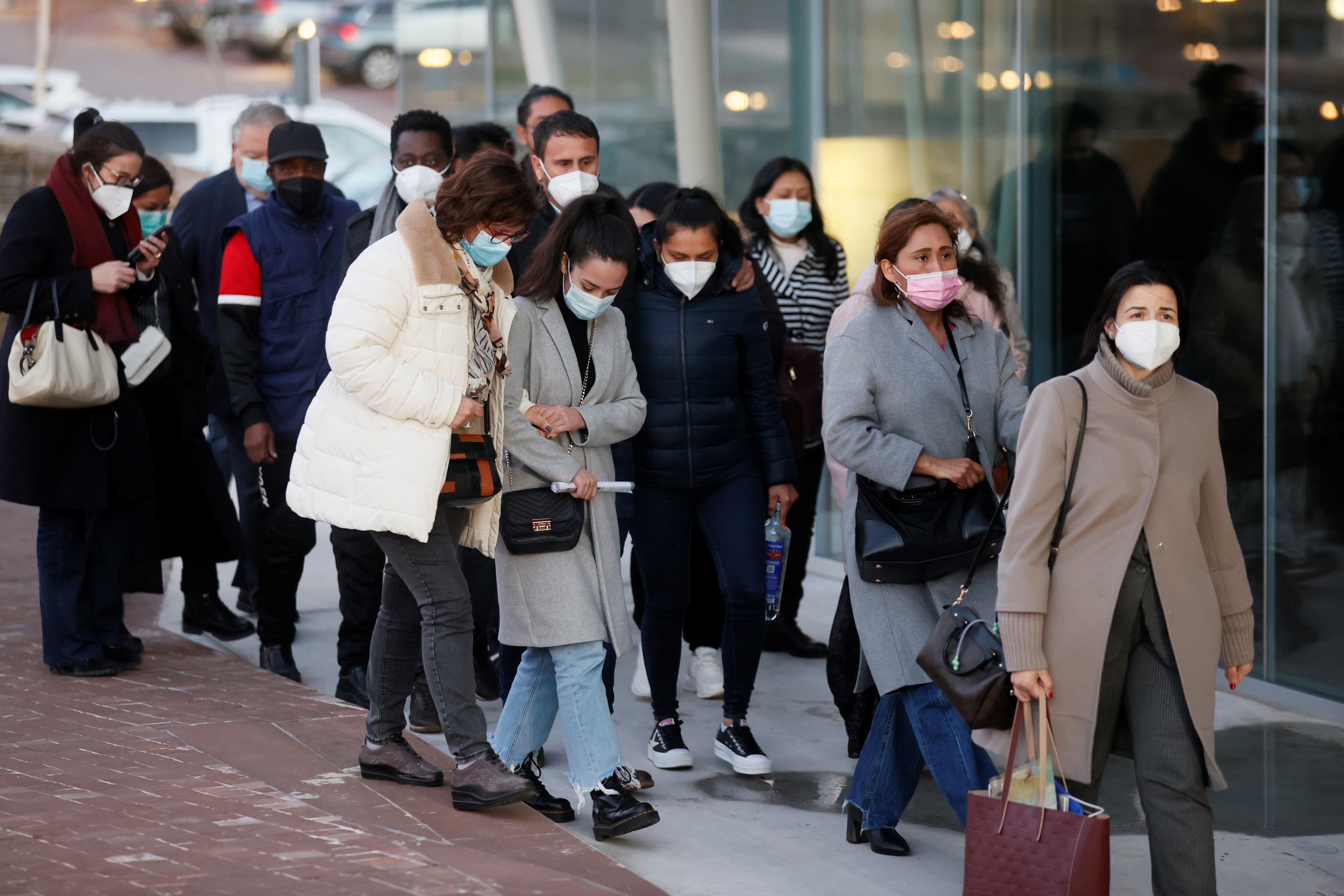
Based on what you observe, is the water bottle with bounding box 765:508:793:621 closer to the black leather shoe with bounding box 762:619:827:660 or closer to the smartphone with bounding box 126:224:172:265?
the black leather shoe with bounding box 762:619:827:660

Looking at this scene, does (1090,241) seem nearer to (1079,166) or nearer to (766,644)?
(1079,166)

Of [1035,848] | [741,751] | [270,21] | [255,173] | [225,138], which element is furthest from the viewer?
[270,21]

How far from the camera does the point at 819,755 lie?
611 centimetres

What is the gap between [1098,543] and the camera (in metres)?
4.11

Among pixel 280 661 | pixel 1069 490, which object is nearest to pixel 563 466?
pixel 1069 490

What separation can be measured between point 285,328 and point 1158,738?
3954 mm

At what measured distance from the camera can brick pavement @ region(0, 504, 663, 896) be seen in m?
4.21

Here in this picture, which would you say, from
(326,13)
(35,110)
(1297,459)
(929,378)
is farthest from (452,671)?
→ (326,13)

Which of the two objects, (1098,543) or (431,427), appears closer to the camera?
(1098,543)

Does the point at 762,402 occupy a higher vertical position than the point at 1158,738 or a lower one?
higher

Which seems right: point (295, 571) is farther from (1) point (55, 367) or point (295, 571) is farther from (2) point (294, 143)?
(2) point (294, 143)

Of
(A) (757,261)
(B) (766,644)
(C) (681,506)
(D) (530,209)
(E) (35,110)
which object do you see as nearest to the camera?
(D) (530,209)

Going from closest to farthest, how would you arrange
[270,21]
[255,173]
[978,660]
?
1. [978,660]
2. [255,173]
3. [270,21]

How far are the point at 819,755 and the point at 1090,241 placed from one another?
3272mm
